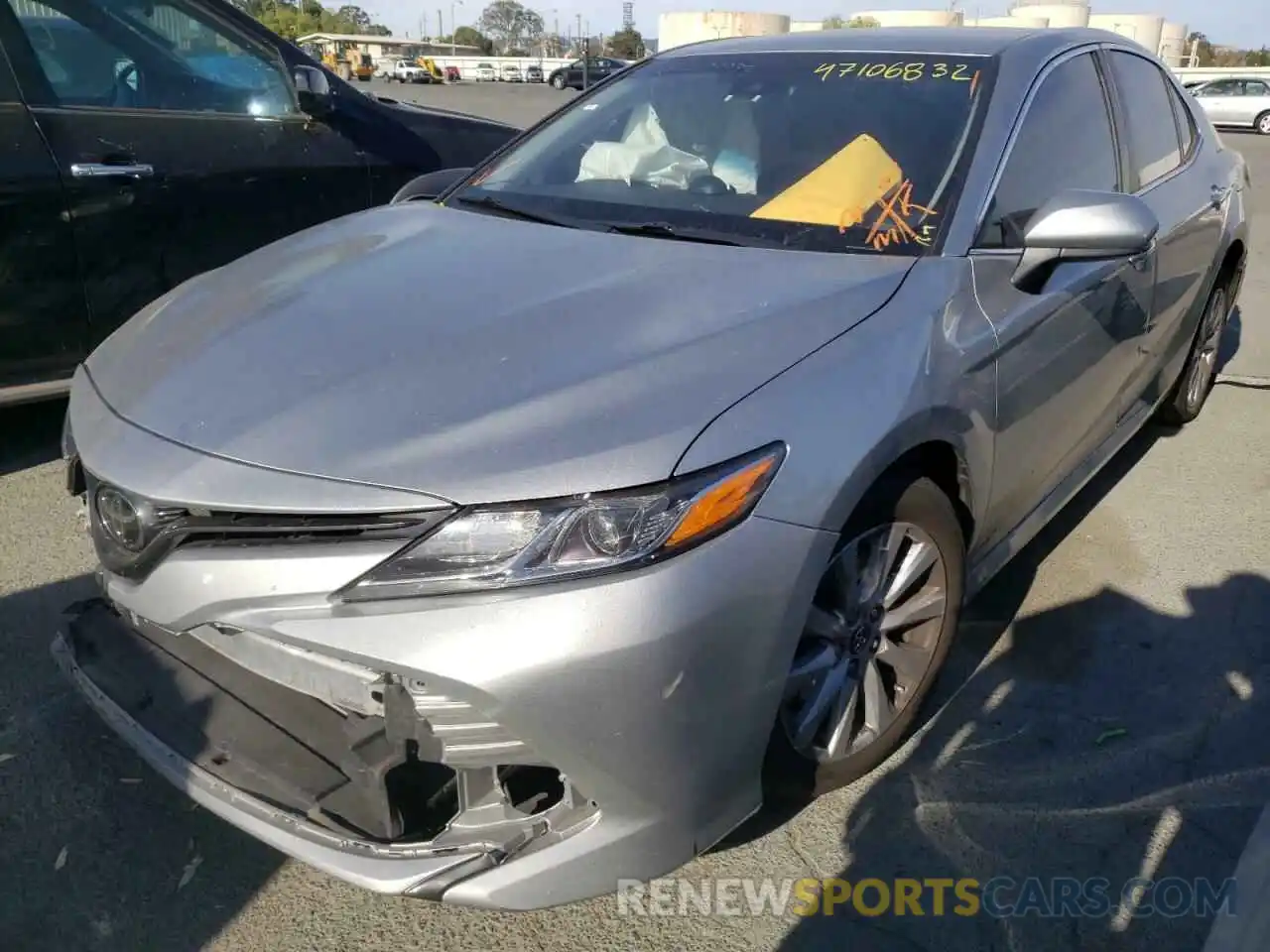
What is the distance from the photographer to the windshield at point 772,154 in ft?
8.54

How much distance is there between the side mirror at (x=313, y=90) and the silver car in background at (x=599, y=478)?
1592 mm

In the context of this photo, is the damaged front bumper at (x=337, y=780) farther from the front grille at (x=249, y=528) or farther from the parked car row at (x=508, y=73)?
the parked car row at (x=508, y=73)

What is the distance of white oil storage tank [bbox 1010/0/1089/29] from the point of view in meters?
43.7

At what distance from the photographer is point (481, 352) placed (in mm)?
2062

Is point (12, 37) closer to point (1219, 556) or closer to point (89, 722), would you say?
point (89, 722)

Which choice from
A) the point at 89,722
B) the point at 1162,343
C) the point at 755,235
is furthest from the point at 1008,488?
the point at 89,722

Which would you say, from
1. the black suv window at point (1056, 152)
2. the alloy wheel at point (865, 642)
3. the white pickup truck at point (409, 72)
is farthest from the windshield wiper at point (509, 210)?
the white pickup truck at point (409, 72)

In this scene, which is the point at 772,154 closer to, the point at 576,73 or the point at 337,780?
the point at 337,780

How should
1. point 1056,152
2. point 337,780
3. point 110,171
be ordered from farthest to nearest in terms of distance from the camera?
point 110,171 → point 1056,152 → point 337,780

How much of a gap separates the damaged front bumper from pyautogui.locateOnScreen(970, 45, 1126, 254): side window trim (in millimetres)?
1625

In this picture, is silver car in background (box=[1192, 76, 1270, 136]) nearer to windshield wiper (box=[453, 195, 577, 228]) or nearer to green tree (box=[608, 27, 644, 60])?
windshield wiper (box=[453, 195, 577, 228])

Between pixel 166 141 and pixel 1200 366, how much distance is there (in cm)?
427

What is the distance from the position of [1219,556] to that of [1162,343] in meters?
0.76

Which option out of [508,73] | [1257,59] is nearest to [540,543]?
[508,73]
